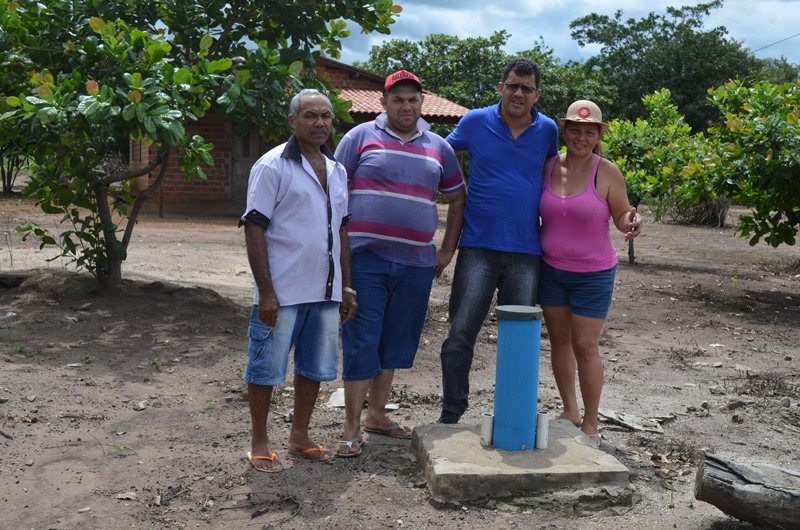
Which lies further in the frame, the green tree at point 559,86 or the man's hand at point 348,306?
the green tree at point 559,86

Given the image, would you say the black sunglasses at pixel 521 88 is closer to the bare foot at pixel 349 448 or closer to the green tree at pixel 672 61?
the bare foot at pixel 349 448

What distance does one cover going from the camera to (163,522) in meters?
3.81

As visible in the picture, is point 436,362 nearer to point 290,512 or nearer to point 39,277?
point 290,512

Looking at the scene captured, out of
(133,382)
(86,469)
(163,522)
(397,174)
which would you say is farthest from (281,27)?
(163,522)

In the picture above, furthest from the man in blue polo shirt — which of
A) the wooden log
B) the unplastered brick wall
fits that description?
the unplastered brick wall

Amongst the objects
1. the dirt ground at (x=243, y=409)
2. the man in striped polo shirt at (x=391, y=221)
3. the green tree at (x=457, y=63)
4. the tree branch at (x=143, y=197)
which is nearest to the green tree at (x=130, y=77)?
the tree branch at (x=143, y=197)

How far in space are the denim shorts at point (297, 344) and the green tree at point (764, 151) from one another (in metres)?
6.18

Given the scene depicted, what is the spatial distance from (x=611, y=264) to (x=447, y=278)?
6336 millimetres

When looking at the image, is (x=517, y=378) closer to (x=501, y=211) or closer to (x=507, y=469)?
(x=507, y=469)

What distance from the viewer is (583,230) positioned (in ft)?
14.9

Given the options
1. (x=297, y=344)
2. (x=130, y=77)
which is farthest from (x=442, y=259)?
(x=130, y=77)

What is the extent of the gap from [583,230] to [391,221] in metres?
0.98

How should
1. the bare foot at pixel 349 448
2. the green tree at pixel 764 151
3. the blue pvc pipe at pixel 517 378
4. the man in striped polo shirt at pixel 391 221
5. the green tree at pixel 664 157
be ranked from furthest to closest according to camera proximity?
the green tree at pixel 664 157 < the green tree at pixel 764 151 < the bare foot at pixel 349 448 < the man in striped polo shirt at pixel 391 221 < the blue pvc pipe at pixel 517 378

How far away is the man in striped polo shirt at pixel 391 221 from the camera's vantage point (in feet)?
14.6
